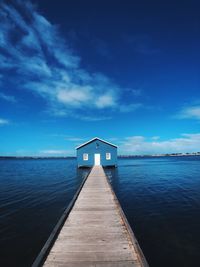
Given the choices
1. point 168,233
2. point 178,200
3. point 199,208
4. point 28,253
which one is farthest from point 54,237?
point 178,200

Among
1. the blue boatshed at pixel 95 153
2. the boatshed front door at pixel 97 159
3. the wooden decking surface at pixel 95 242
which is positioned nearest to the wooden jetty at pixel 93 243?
the wooden decking surface at pixel 95 242

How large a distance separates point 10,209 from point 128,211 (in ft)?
26.2

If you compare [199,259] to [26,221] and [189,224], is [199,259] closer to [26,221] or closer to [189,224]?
[189,224]

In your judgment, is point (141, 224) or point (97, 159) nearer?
point (141, 224)

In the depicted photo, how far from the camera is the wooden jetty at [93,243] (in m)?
5.86

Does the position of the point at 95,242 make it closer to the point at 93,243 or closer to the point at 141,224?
the point at 93,243

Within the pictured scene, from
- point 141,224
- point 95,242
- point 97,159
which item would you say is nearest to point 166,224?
point 141,224

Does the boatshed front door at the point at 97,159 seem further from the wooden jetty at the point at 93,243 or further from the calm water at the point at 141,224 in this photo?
the wooden jetty at the point at 93,243

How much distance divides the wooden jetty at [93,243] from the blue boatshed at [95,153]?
28.2 metres

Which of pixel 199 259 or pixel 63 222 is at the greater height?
pixel 63 222

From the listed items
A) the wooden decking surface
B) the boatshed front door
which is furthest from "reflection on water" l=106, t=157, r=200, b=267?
the boatshed front door

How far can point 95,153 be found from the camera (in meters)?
39.7

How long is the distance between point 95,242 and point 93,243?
101mm

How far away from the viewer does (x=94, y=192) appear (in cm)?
1590
